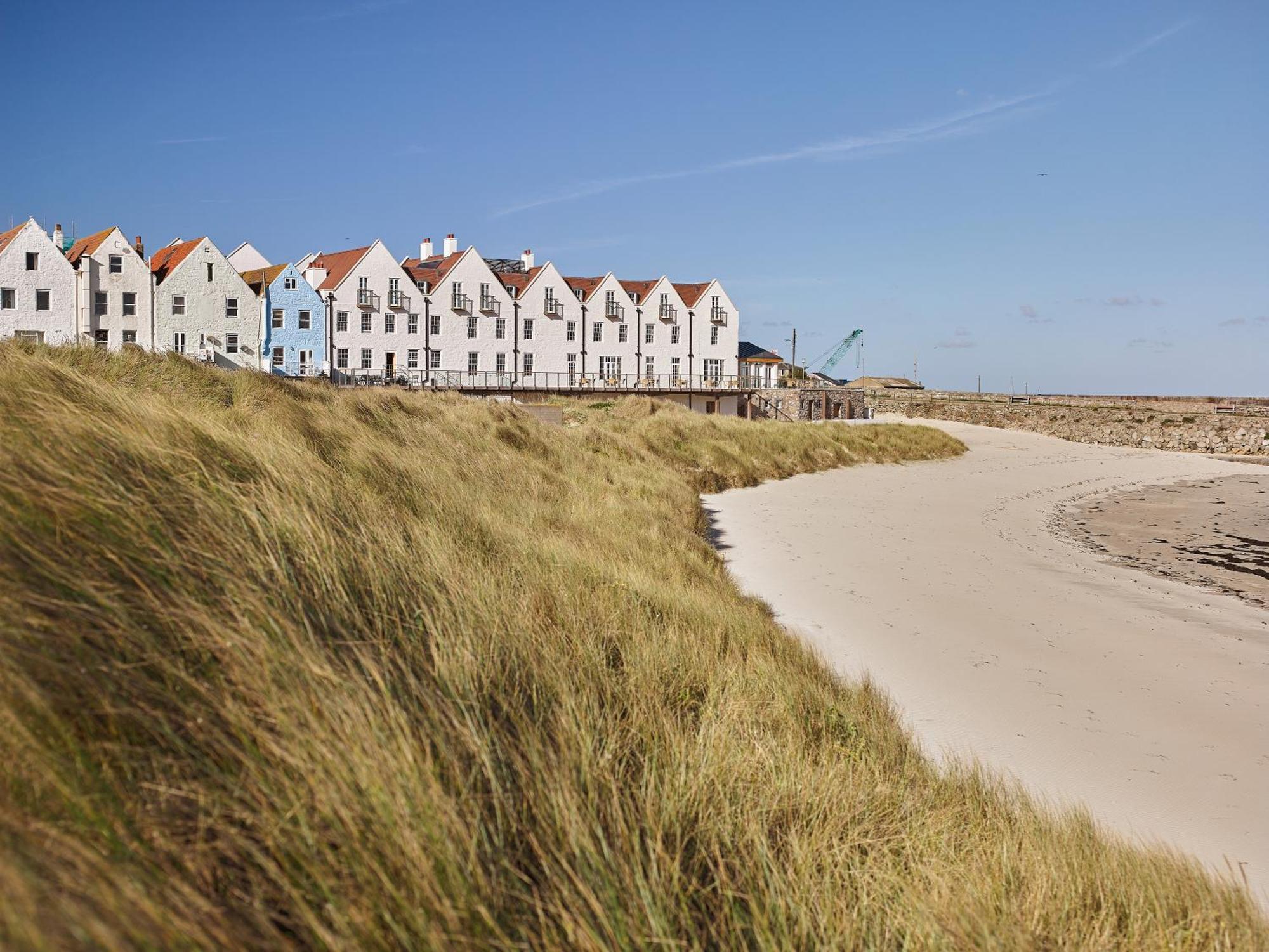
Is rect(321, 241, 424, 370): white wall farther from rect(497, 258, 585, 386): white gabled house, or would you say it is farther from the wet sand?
the wet sand

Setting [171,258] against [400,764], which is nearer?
[400,764]

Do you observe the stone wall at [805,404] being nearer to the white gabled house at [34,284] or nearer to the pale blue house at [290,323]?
the pale blue house at [290,323]

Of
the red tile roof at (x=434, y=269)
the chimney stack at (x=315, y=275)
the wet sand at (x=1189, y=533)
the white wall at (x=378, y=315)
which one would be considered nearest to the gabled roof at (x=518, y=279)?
the red tile roof at (x=434, y=269)

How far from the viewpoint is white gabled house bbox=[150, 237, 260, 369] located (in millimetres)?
47250

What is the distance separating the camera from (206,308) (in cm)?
4816

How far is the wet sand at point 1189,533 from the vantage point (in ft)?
44.1

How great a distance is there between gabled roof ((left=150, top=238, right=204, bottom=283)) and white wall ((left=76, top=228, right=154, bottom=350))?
51.8 inches

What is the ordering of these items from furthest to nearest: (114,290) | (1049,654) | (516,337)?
(516,337) → (114,290) → (1049,654)

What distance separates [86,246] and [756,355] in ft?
159

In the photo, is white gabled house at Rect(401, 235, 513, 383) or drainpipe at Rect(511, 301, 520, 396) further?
drainpipe at Rect(511, 301, 520, 396)

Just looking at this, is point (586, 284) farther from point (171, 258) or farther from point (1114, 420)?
point (1114, 420)

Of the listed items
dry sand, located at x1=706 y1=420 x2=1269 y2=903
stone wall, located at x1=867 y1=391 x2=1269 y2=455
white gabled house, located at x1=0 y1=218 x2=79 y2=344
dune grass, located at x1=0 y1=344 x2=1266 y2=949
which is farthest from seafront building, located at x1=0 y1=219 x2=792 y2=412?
dune grass, located at x1=0 y1=344 x2=1266 y2=949

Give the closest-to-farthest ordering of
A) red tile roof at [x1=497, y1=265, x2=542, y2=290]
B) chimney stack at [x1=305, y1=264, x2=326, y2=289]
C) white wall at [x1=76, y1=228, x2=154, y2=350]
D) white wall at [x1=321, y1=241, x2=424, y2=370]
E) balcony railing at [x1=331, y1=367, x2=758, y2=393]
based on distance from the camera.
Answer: white wall at [x1=76, y1=228, x2=154, y2=350] → balcony railing at [x1=331, y1=367, x2=758, y2=393] → white wall at [x1=321, y1=241, x2=424, y2=370] → chimney stack at [x1=305, y1=264, x2=326, y2=289] → red tile roof at [x1=497, y1=265, x2=542, y2=290]

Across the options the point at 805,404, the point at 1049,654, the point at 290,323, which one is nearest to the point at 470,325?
the point at 290,323
